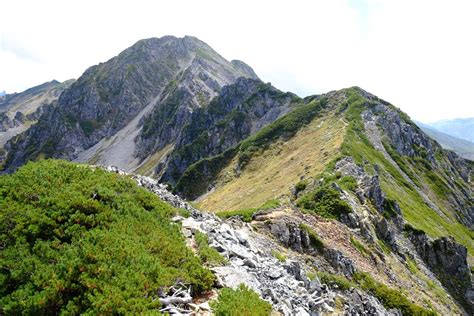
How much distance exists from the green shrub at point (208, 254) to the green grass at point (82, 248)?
920mm

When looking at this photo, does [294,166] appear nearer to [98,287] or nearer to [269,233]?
[269,233]

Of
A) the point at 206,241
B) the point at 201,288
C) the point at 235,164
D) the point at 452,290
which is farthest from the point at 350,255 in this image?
the point at 235,164

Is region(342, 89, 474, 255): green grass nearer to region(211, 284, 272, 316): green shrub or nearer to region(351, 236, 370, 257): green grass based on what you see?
region(351, 236, 370, 257): green grass

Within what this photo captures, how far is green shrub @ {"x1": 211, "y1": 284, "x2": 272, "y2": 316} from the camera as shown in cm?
1122

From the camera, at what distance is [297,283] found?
18.1m

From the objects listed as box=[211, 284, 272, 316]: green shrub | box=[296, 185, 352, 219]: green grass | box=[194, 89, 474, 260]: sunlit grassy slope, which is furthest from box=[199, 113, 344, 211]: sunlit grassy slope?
box=[211, 284, 272, 316]: green shrub

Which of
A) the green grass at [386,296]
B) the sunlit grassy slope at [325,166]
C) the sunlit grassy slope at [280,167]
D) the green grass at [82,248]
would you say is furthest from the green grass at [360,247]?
the green grass at [82,248]

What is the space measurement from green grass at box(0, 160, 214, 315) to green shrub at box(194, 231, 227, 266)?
0.92m

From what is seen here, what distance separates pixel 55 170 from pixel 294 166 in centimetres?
6395

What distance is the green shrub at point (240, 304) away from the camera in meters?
11.2

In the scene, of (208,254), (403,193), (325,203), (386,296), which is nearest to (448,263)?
(403,193)

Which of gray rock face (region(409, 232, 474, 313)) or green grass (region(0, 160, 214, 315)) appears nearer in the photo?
green grass (region(0, 160, 214, 315))

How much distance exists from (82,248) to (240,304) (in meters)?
5.49

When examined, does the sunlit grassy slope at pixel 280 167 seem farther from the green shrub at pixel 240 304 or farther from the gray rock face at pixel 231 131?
the gray rock face at pixel 231 131
